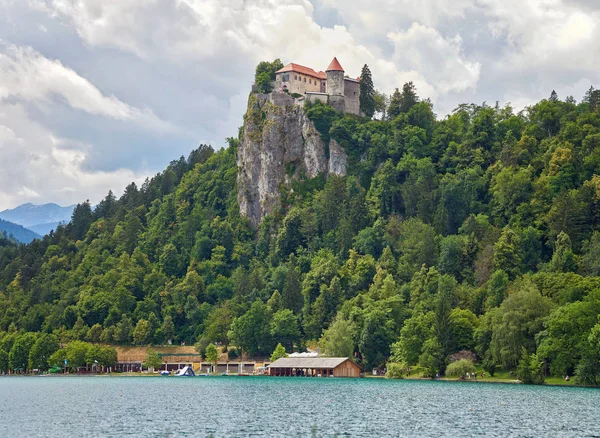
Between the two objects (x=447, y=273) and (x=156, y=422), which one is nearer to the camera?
(x=156, y=422)

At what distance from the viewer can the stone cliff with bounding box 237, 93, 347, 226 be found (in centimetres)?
17500

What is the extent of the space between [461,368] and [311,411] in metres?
42.7

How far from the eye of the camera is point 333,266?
488 feet

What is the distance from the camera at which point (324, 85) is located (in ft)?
594

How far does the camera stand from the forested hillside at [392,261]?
110m

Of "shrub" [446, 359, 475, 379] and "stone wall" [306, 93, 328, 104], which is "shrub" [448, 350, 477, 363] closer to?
"shrub" [446, 359, 475, 379]

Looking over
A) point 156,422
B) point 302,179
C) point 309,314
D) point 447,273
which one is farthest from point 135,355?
point 156,422

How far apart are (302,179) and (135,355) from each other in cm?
4978

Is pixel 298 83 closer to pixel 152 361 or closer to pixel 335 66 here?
pixel 335 66

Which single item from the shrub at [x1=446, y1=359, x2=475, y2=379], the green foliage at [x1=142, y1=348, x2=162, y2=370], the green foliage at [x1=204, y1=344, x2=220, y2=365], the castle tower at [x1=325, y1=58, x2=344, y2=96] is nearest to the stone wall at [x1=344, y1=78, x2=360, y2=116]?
the castle tower at [x1=325, y1=58, x2=344, y2=96]

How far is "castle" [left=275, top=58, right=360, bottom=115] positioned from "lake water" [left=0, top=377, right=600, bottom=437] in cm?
8886

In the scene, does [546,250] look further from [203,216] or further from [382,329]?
[203,216]

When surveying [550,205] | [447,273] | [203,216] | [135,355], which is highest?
[203,216]

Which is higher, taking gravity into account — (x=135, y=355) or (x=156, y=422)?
(x=135, y=355)
